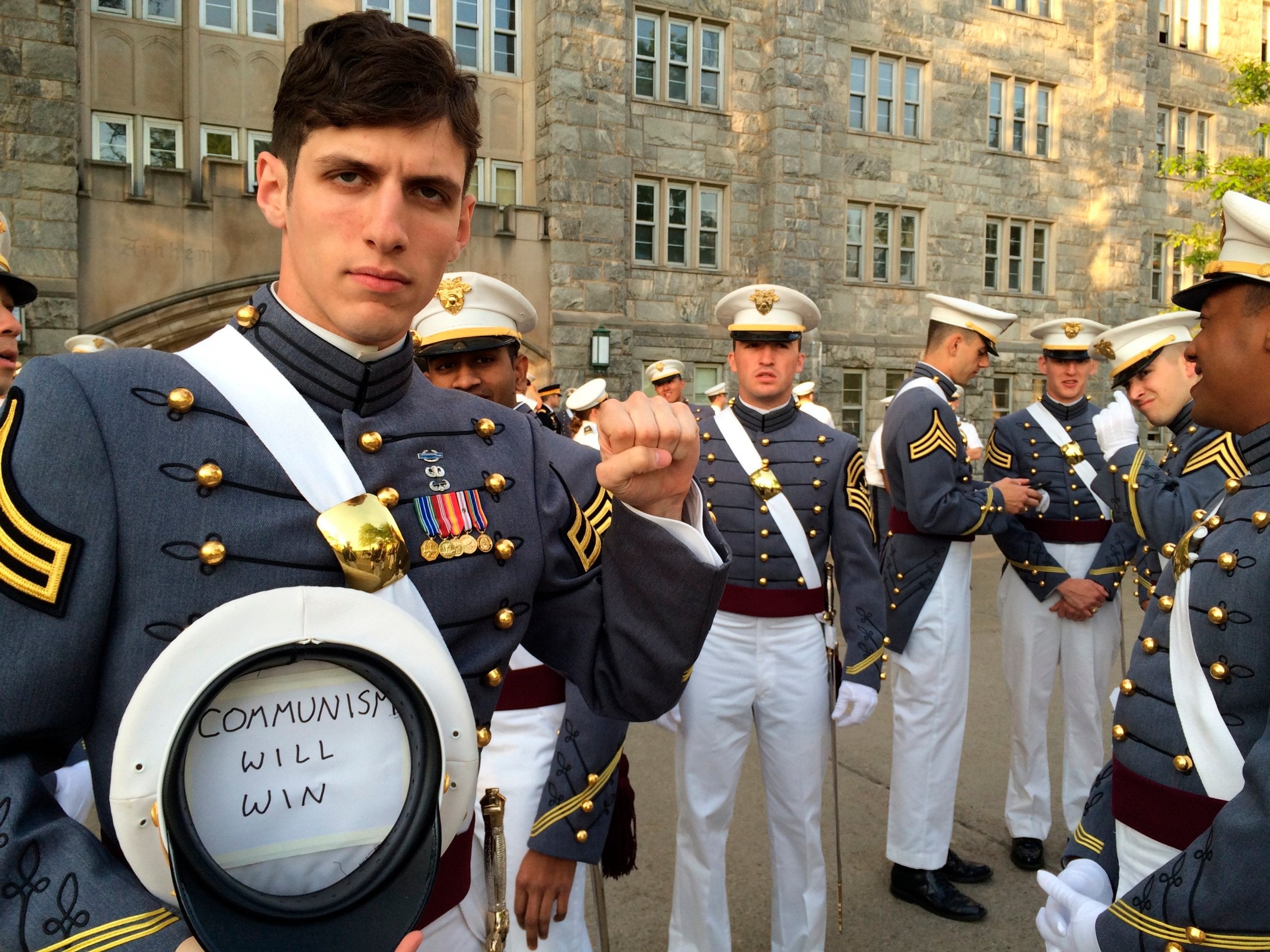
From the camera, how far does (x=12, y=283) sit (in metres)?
3.31

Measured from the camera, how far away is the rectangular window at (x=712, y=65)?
18.0m

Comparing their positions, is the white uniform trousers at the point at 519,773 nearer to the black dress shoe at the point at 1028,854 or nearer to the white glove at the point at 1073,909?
the white glove at the point at 1073,909

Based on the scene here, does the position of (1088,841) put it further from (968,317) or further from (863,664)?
(968,317)

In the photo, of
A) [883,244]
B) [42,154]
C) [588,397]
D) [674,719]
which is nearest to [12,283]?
[674,719]

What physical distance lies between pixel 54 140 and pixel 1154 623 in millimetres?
14201

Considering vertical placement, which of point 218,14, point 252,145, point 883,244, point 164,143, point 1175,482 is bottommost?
point 1175,482

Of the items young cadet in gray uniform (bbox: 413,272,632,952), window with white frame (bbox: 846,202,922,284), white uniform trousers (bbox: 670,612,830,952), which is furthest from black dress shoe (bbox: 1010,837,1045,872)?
window with white frame (bbox: 846,202,922,284)

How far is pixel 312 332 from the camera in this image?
1512mm

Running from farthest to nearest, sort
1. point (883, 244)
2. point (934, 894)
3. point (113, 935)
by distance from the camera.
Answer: point (883, 244) → point (934, 894) → point (113, 935)

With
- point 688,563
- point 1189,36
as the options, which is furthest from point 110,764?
point 1189,36

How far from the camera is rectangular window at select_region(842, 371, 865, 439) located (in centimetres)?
1931

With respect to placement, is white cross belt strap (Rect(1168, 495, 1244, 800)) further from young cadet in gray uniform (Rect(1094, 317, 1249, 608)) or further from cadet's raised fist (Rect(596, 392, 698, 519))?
young cadet in gray uniform (Rect(1094, 317, 1249, 608))

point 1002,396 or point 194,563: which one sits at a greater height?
point 1002,396

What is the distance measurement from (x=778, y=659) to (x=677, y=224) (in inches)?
591
